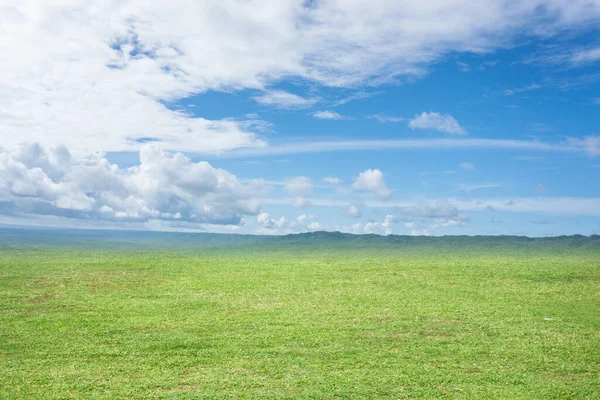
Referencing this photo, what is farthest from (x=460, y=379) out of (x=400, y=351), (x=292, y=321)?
(x=292, y=321)

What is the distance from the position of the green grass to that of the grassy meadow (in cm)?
9

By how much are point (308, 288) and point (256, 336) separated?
52.5 feet

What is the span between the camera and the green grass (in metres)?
16.5

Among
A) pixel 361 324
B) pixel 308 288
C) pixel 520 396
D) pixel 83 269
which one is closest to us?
pixel 520 396

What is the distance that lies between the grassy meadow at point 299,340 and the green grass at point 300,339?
0.09 m

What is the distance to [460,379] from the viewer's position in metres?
17.0

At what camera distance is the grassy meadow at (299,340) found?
16.4 metres

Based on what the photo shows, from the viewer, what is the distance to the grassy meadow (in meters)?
16.4

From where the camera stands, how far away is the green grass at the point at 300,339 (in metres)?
16.5

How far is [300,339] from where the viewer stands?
73.4 feet

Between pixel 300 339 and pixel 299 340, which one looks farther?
pixel 300 339

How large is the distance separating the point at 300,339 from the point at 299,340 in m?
0.19

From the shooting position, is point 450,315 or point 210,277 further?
point 210,277

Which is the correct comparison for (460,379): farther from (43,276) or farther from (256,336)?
(43,276)
